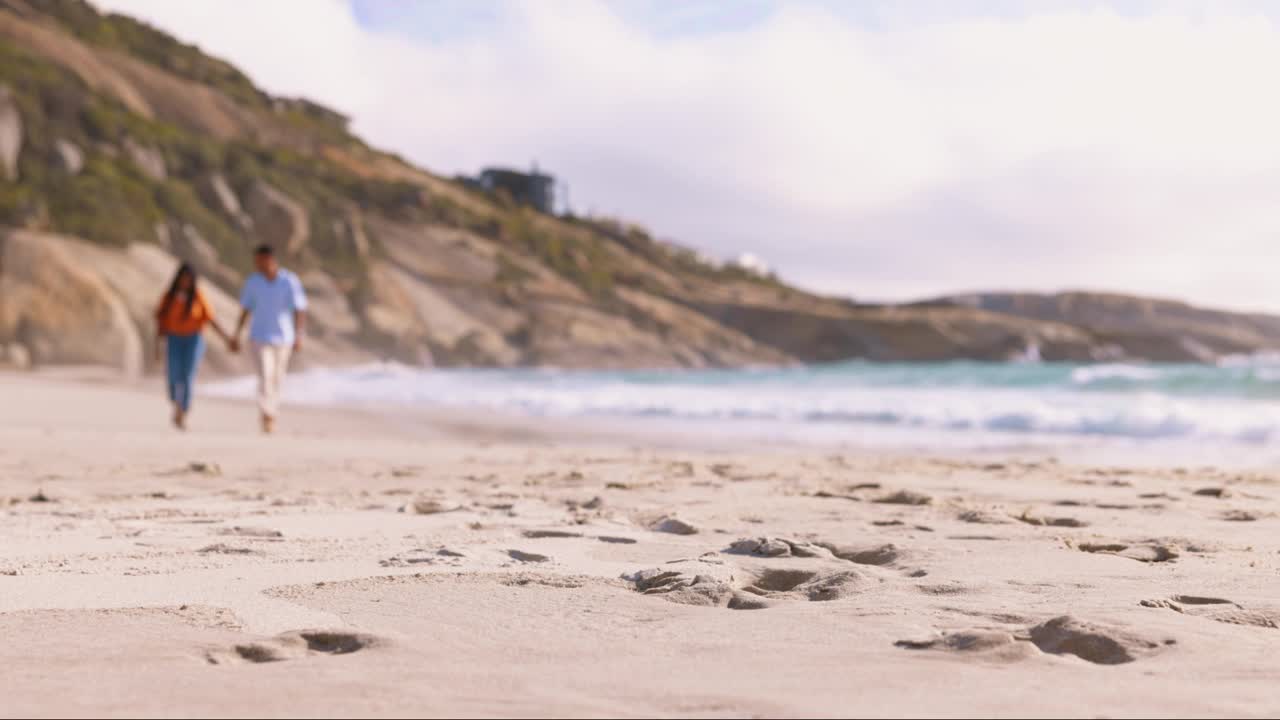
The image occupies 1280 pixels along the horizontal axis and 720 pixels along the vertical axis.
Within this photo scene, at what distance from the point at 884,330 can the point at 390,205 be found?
2954cm

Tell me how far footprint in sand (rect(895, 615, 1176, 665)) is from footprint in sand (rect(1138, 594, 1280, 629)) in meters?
0.34

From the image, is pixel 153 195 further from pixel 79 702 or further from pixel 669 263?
pixel 669 263

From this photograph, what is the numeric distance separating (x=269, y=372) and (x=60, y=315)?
1397 centimetres

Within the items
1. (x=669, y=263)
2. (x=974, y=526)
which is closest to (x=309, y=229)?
(x=669, y=263)

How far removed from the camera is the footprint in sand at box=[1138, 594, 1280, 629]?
2.11 m

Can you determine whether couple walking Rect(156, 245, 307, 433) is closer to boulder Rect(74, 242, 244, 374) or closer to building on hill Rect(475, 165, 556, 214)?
boulder Rect(74, 242, 244, 374)

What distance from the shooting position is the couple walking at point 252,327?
813 cm

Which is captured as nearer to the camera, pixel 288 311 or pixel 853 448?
pixel 853 448

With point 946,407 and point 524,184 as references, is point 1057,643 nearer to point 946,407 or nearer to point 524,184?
point 946,407

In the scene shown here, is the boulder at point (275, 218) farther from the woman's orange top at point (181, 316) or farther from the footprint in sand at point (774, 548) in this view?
the footprint in sand at point (774, 548)

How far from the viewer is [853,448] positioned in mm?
7895

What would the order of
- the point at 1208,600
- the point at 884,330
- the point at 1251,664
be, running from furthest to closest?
the point at 884,330 < the point at 1208,600 < the point at 1251,664

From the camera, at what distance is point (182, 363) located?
27.0ft

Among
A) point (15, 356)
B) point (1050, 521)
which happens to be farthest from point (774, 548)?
point (15, 356)
